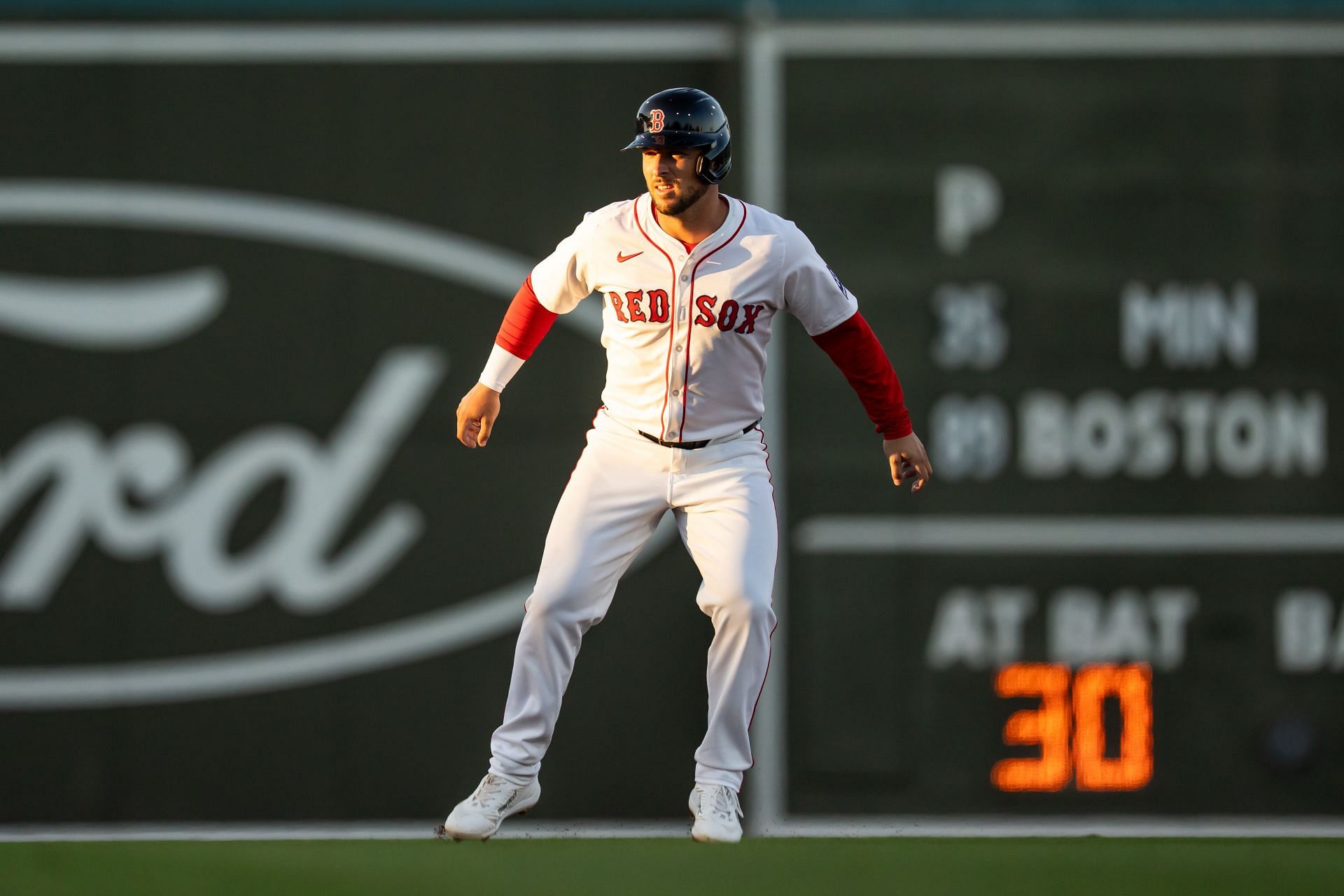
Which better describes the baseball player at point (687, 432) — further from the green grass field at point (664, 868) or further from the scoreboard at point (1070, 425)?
the scoreboard at point (1070, 425)

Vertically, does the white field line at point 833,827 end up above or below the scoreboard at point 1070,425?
below

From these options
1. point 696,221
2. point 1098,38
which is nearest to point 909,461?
point 696,221

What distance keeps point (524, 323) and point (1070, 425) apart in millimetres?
2821

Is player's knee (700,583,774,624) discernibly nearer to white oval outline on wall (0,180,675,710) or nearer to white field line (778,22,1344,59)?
white oval outline on wall (0,180,675,710)

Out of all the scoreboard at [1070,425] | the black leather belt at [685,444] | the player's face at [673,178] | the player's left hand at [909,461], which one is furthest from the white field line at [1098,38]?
the black leather belt at [685,444]

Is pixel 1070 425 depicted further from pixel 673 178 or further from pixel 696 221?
pixel 673 178

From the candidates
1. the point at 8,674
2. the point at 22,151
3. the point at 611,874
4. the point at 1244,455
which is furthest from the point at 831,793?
the point at 22,151

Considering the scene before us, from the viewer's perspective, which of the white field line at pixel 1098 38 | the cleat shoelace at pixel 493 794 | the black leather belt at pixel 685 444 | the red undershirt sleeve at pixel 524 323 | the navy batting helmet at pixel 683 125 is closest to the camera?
the navy batting helmet at pixel 683 125

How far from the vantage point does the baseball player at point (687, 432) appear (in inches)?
159

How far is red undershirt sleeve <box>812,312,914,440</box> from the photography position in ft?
13.9

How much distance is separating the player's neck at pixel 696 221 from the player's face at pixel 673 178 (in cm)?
4

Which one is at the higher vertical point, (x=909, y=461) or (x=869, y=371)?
(x=869, y=371)

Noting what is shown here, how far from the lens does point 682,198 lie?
402cm

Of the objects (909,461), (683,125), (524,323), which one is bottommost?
(909,461)
